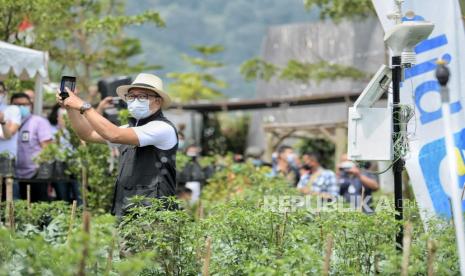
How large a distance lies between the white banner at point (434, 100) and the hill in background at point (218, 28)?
86794 mm

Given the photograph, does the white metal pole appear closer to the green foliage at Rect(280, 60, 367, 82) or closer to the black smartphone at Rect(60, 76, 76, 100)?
the black smartphone at Rect(60, 76, 76, 100)

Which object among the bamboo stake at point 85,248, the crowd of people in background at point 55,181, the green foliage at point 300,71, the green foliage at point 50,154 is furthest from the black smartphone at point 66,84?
the green foliage at point 300,71

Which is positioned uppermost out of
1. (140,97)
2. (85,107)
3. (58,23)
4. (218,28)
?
(218,28)

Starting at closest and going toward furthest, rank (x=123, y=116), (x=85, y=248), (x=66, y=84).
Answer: (x=85, y=248) → (x=66, y=84) → (x=123, y=116)

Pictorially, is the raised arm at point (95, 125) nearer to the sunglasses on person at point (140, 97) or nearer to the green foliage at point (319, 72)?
the sunglasses on person at point (140, 97)

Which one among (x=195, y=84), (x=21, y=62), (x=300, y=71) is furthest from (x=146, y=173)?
(x=195, y=84)

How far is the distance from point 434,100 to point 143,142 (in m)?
2.60

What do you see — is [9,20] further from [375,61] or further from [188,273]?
[375,61]

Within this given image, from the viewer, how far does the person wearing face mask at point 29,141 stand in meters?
10.9

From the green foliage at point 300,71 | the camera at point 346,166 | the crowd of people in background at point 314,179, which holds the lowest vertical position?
the crowd of people in background at point 314,179

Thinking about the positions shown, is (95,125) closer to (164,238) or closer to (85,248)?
(164,238)

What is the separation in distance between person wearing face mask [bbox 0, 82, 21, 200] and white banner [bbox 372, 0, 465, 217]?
14.5 feet

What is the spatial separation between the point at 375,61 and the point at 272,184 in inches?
855

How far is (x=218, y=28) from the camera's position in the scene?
114m
